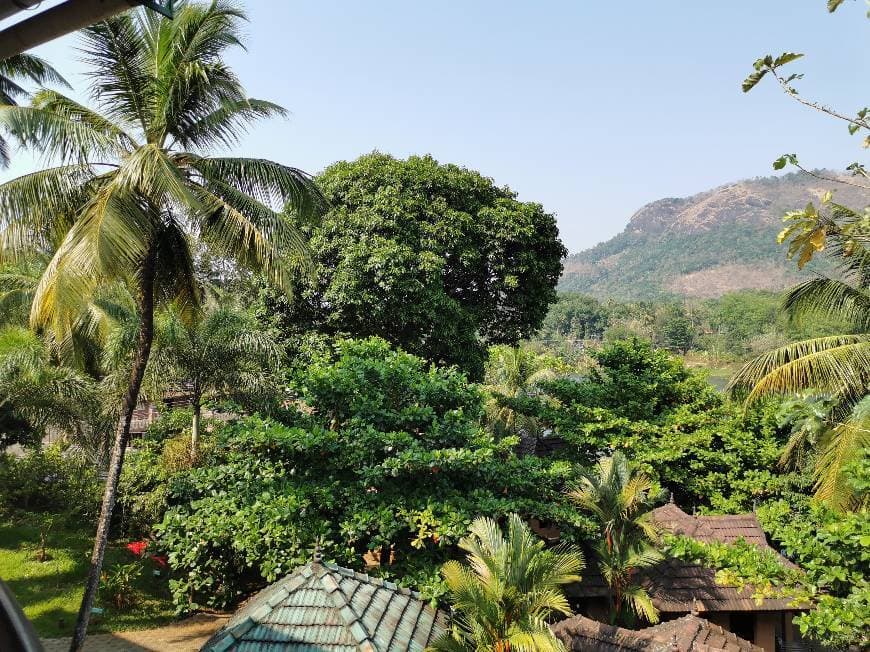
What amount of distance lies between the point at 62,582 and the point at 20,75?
32.1 feet

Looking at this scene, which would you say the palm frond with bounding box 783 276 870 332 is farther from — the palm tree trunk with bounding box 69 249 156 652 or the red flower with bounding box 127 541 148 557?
the red flower with bounding box 127 541 148 557

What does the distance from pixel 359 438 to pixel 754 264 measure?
190012 millimetres

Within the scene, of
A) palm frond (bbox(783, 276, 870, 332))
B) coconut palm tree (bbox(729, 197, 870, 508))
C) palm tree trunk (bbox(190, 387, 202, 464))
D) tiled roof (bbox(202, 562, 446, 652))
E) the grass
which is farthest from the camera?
the grass

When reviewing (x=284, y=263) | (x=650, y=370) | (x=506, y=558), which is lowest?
(x=506, y=558)

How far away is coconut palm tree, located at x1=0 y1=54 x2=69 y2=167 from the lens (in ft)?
37.2

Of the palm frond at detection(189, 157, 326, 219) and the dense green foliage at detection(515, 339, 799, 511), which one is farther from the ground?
the palm frond at detection(189, 157, 326, 219)

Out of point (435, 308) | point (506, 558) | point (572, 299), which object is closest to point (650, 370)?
point (435, 308)

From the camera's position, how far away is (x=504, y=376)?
23.7 metres

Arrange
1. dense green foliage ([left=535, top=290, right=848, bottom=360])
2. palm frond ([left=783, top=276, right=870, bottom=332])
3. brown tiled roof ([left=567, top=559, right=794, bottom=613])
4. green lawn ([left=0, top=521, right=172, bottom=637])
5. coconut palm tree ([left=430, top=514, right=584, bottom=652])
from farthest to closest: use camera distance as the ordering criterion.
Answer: dense green foliage ([left=535, top=290, right=848, bottom=360])
brown tiled roof ([left=567, top=559, right=794, bottom=613])
green lawn ([left=0, top=521, right=172, bottom=637])
palm frond ([left=783, top=276, right=870, bottom=332])
coconut palm tree ([left=430, top=514, right=584, bottom=652])

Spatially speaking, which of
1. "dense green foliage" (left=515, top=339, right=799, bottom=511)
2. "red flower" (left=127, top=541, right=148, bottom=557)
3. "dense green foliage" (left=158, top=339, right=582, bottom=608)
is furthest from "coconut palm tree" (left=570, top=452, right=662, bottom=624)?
"red flower" (left=127, top=541, right=148, bottom=557)

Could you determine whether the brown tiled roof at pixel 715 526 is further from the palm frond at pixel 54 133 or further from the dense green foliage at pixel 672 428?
the palm frond at pixel 54 133

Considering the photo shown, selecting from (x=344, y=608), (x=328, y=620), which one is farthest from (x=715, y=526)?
(x=328, y=620)

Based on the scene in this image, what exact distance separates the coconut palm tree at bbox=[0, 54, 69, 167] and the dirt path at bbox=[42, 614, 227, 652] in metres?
9.98

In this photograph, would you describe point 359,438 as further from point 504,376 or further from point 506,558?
point 504,376
